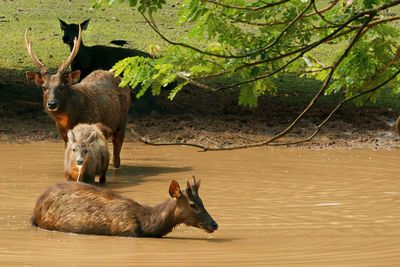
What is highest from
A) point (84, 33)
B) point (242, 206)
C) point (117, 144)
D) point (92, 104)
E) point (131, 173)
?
point (84, 33)

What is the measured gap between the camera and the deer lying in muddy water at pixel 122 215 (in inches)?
334

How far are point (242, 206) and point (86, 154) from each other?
2646 mm

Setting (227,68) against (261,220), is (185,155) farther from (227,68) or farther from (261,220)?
(227,68)

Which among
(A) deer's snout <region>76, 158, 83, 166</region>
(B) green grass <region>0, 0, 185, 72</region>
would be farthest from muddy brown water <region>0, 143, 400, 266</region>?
(B) green grass <region>0, 0, 185, 72</region>

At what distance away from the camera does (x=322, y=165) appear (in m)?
14.5

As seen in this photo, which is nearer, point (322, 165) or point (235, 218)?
point (235, 218)

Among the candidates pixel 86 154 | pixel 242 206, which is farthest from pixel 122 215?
pixel 86 154

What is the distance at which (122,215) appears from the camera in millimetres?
8570

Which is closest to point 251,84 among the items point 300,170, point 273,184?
point 273,184

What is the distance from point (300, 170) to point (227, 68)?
7.16 metres

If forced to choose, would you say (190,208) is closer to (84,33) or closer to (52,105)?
(52,105)

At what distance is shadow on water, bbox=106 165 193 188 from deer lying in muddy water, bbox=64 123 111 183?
0.32 m

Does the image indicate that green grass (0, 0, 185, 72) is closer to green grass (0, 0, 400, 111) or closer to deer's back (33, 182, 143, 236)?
green grass (0, 0, 400, 111)

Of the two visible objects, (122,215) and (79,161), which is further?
(79,161)
